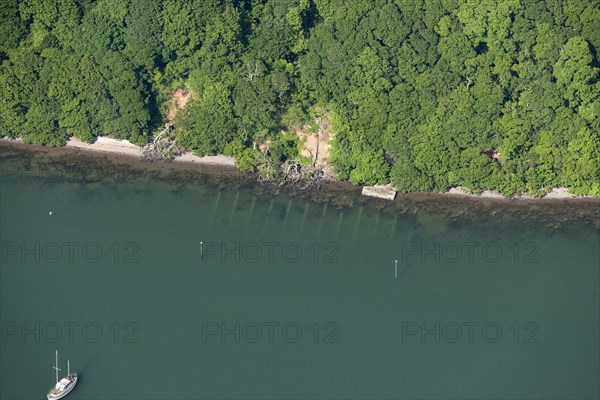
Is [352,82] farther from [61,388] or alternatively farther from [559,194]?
[61,388]

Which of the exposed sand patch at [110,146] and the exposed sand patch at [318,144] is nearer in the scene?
the exposed sand patch at [318,144]

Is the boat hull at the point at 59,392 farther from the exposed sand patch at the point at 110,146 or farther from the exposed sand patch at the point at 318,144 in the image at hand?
the exposed sand patch at the point at 318,144

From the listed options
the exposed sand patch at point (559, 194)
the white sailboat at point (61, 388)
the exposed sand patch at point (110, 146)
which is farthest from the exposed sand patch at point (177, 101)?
the exposed sand patch at point (559, 194)

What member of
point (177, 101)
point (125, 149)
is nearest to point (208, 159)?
point (177, 101)

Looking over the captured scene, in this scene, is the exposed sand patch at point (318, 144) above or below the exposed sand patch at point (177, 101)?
below

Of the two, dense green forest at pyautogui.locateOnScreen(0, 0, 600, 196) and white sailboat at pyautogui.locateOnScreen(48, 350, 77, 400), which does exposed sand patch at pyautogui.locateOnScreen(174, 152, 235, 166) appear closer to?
dense green forest at pyautogui.locateOnScreen(0, 0, 600, 196)

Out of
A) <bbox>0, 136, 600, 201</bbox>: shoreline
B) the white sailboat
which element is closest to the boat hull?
the white sailboat
